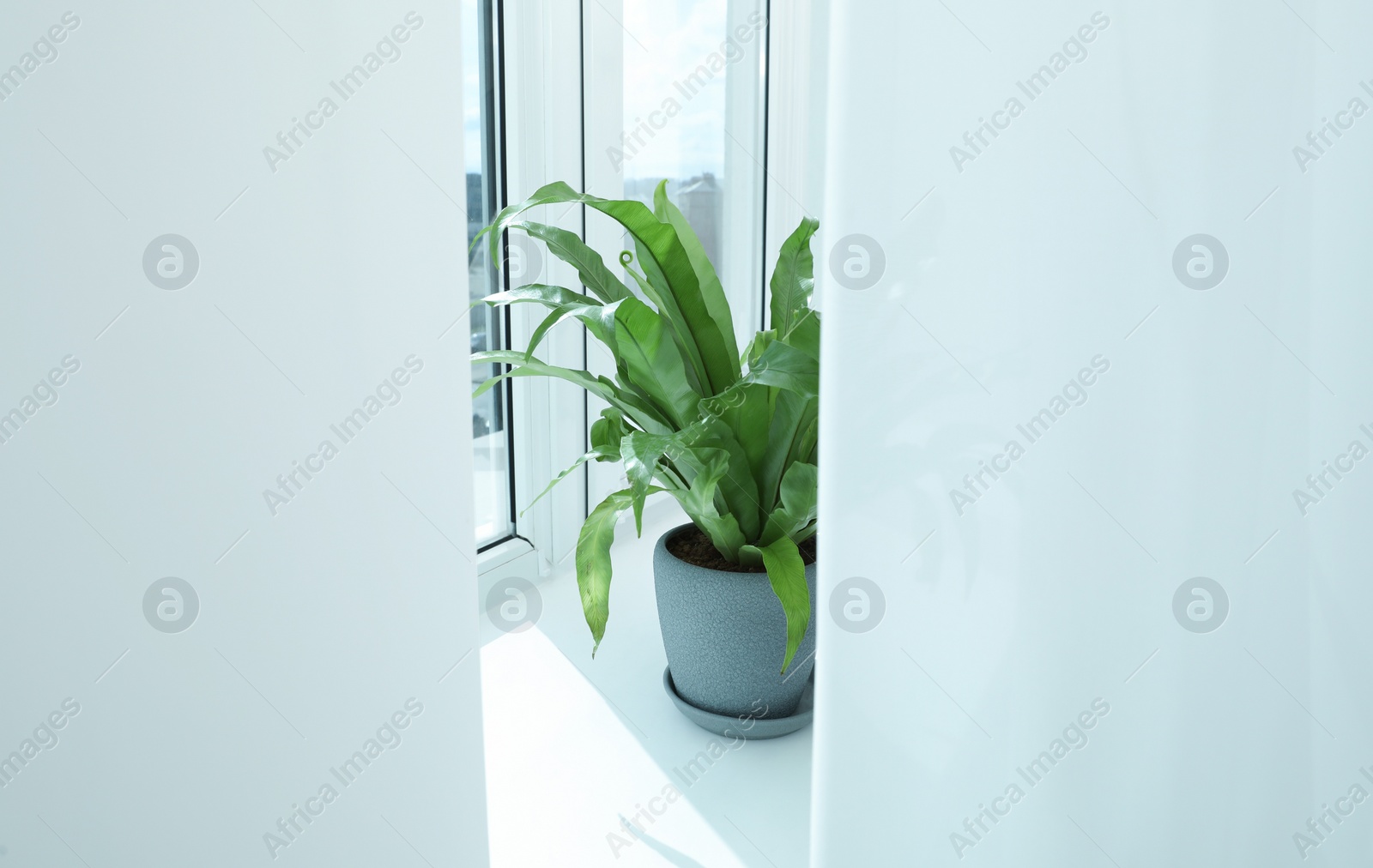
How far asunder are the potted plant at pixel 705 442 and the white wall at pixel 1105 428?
1.03ft

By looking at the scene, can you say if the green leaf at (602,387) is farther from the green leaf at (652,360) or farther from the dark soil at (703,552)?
the dark soil at (703,552)

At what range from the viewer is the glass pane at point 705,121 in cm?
106

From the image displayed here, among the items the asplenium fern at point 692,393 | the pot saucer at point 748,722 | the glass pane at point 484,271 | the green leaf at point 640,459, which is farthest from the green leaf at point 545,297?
the pot saucer at point 748,722

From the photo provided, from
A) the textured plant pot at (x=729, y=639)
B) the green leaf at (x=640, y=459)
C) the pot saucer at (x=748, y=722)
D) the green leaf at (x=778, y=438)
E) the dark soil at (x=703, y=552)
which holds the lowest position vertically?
the pot saucer at (x=748, y=722)

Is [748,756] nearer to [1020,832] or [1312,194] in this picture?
[1020,832]

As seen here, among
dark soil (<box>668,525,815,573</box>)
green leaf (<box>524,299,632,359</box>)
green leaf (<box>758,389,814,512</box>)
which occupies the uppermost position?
green leaf (<box>524,299,632,359</box>)

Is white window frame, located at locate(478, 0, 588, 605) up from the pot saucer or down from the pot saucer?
up

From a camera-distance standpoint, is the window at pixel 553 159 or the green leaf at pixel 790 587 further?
the window at pixel 553 159

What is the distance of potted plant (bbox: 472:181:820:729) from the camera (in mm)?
612

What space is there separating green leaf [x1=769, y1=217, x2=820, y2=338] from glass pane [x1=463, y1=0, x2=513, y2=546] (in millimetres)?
335

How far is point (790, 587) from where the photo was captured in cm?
59

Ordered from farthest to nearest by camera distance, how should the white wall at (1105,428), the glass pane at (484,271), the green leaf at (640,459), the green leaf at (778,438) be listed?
the glass pane at (484,271), the green leaf at (778,438), the green leaf at (640,459), the white wall at (1105,428)

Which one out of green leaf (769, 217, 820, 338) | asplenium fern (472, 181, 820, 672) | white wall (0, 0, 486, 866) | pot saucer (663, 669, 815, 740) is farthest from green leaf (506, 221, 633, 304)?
pot saucer (663, 669, 815, 740)

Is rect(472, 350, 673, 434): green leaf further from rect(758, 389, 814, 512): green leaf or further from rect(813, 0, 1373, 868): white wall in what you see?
rect(813, 0, 1373, 868): white wall
